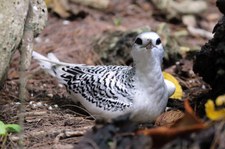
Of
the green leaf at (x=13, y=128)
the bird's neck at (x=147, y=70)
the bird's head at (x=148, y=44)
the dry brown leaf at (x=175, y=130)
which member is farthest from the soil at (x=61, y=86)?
the dry brown leaf at (x=175, y=130)

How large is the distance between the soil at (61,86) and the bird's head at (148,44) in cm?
59

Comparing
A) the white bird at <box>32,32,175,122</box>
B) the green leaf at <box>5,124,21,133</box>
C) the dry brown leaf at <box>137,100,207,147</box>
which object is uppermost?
the white bird at <box>32,32,175,122</box>

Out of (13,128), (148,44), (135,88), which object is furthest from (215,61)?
(13,128)

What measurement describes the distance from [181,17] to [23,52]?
373 cm

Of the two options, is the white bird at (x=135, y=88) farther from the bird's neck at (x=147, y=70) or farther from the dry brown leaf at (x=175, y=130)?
the dry brown leaf at (x=175, y=130)

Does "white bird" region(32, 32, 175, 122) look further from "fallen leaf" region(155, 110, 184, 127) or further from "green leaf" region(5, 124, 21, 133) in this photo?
"green leaf" region(5, 124, 21, 133)

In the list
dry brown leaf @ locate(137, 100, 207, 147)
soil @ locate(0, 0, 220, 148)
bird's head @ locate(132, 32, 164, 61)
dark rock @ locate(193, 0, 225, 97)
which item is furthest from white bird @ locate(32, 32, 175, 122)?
dry brown leaf @ locate(137, 100, 207, 147)

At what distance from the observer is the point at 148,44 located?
4199mm

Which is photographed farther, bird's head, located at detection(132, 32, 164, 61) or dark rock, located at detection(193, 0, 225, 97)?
bird's head, located at detection(132, 32, 164, 61)

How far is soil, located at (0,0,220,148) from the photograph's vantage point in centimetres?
425

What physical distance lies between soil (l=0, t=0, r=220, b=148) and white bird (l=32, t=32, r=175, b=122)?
209 millimetres

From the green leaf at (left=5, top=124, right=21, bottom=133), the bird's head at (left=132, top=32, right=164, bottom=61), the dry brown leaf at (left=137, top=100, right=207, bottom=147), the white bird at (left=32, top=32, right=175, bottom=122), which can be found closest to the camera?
the dry brown leaf at (left=137, top=100, right=207, bottom=147)

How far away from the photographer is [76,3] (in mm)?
7926

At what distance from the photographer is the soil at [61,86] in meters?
4.25
